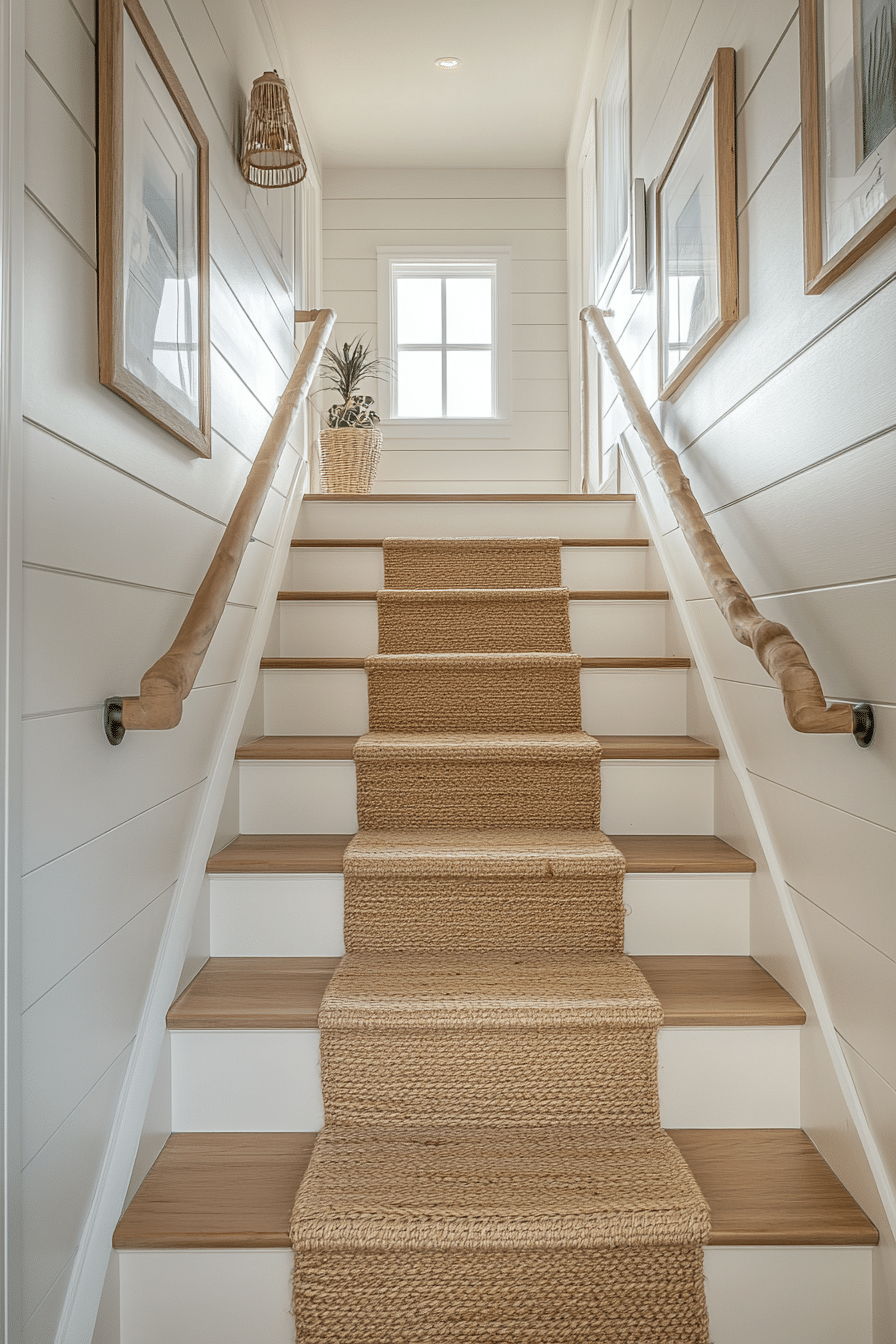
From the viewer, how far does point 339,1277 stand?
1.21 m

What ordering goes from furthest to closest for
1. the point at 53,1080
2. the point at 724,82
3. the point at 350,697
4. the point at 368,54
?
the point at 368,54
the point at 350,697
the point at 724,82
the point at 53,1080

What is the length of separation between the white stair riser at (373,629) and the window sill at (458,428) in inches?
80.8

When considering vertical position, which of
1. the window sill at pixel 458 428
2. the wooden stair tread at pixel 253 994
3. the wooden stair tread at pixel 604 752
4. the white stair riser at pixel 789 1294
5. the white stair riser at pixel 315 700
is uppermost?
the window sill at pixel 458 428

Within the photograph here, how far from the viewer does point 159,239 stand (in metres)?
1.48

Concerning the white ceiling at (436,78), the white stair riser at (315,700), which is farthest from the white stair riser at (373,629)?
the white ceiling at (436,78)

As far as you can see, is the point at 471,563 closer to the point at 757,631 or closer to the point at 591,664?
the point at 591,664

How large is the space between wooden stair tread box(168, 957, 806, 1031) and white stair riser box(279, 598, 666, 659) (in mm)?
955

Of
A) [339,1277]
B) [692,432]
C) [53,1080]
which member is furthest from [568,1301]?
[692,432]

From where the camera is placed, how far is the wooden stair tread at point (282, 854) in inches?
67.1

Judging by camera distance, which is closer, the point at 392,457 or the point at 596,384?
the point at 596,384

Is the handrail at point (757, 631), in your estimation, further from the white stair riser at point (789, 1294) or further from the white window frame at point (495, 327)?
the white window frame at point (495, 327)

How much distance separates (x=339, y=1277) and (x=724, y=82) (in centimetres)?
207

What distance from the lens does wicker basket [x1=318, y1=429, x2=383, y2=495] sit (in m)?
3.59

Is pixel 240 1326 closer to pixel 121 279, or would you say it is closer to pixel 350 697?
pixel 350 697
